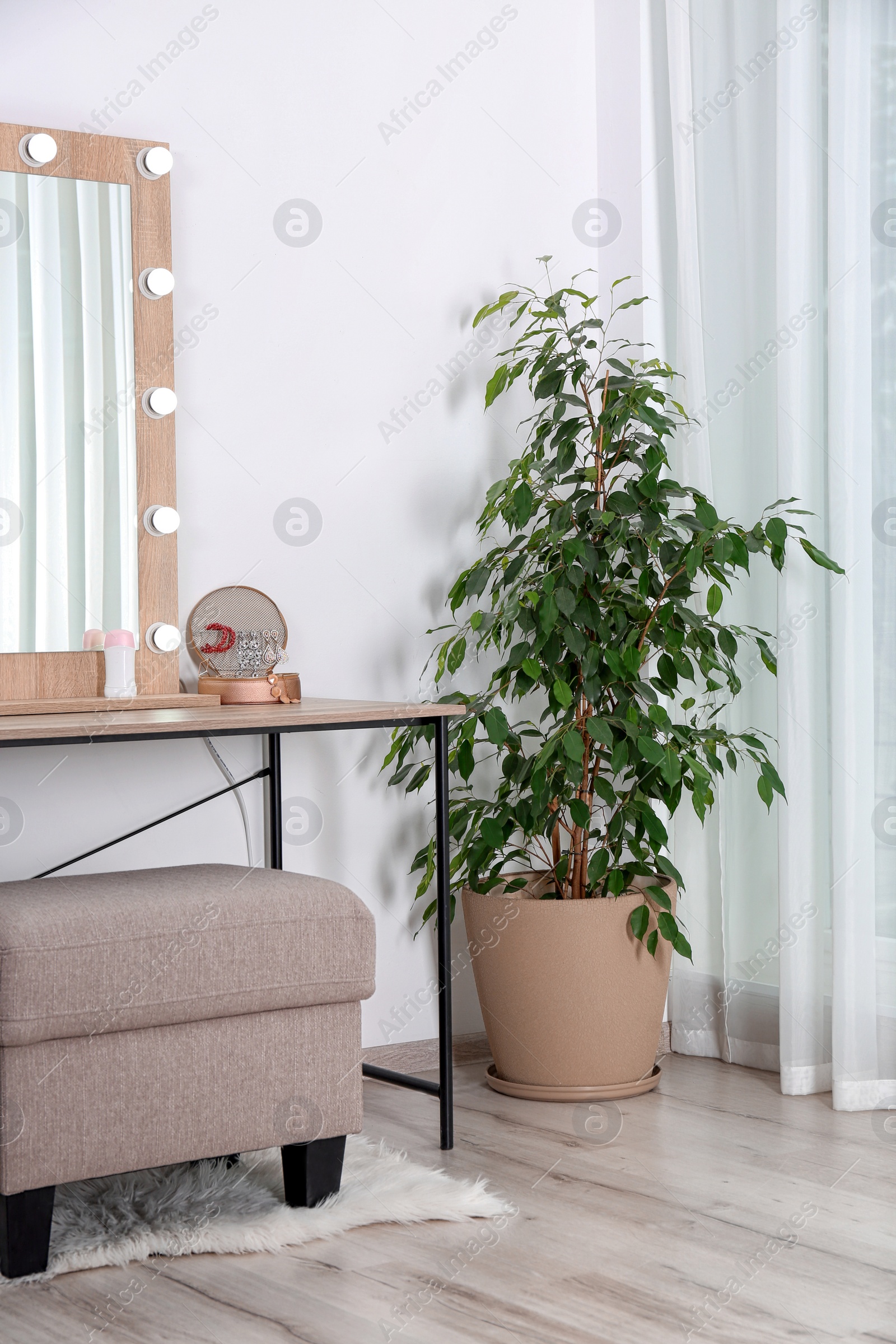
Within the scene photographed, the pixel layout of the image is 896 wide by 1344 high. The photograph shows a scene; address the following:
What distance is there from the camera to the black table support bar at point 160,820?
253cm

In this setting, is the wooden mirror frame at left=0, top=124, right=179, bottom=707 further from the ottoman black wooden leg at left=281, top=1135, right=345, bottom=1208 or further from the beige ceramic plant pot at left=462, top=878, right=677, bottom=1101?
the ottoman black wooden leg at left=281, top=1135, right=345, bottom=1208

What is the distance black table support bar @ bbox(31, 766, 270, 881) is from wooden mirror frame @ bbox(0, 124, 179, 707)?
0.72 feet

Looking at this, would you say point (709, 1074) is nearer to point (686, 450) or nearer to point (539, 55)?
point (686, 450)

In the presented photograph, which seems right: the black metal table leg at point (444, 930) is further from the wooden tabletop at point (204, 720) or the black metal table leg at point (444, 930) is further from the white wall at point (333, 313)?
the white wall at point (333, 313)

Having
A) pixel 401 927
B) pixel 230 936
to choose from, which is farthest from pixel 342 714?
pixel 401 927

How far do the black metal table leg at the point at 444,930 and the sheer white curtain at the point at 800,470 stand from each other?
70 cm

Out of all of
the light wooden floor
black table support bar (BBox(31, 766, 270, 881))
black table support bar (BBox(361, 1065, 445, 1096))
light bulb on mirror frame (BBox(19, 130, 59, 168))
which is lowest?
the light wooden floor

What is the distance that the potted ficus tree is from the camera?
2592 millimetres

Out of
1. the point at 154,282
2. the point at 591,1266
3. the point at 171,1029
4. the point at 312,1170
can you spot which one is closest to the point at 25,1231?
the point at 171,1029

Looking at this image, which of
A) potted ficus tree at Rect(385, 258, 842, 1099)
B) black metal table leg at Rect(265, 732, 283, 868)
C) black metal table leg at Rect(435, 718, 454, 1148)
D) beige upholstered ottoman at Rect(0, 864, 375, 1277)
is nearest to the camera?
beige upholstered ottoman at Rect(0, 864, 375, 1277)

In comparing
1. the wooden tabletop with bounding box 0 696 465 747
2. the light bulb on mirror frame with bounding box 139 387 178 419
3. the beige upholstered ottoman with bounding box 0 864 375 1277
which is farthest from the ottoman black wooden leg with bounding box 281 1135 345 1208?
the light bulb on mirror frame with bounding box 139 387 178 419

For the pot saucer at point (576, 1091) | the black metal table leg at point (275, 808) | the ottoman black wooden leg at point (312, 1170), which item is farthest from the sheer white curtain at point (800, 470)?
the ottoman black wooden leg at point (312, 1170)

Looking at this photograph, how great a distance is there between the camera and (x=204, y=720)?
84.7 inches

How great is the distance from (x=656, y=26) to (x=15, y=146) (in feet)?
4.70
